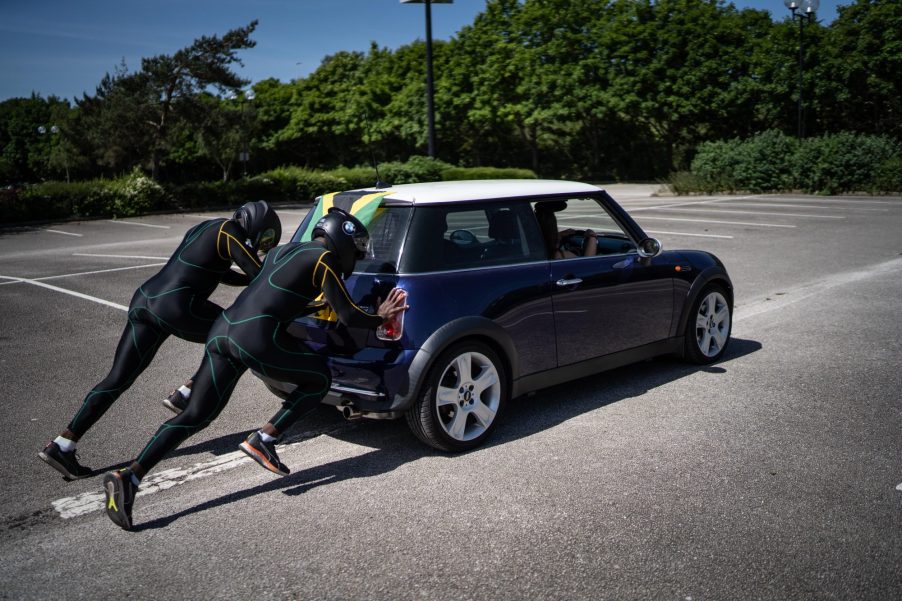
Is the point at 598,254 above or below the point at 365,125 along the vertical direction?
below

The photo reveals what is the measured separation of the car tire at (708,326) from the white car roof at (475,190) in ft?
4.74

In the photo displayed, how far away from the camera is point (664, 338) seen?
20.3 ft

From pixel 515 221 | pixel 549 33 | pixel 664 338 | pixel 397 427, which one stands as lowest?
pixel 397 427

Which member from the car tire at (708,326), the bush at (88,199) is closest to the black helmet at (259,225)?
the car tire at (708,326)

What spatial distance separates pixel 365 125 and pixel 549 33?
1546cm

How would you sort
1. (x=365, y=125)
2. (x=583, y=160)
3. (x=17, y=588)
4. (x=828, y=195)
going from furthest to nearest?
1. (x=365, y=125)
2. (x=583, y=160)
3. (x=828, y=195)
4. (x=17, y=588)

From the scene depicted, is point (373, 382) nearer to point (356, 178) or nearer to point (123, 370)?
point (123, 370)

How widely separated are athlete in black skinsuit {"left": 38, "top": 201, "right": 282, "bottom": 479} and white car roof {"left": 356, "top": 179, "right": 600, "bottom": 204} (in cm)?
83

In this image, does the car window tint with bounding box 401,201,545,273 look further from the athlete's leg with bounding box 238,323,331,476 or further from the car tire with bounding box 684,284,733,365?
the car tire with bounding box 684,284,733,365

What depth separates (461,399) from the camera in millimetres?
4766

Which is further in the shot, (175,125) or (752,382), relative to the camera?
(175,125)

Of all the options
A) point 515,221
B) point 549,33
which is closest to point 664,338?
point 515,221

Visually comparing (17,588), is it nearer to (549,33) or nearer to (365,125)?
(549,33)

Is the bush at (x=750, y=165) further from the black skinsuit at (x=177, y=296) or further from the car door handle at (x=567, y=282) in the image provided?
the black skinsuit at (x=177, y=296)
